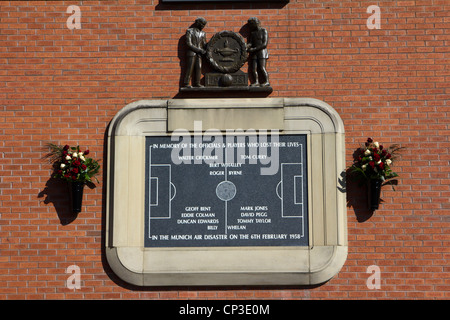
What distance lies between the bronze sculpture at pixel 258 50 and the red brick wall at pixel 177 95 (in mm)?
132

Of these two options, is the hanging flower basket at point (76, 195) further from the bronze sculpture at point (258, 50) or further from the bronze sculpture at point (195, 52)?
the bronze sculpture at point (258, 50)

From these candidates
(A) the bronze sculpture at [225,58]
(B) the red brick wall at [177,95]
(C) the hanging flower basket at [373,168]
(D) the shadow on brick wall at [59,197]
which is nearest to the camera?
(C) the hanging flower basket at [373,168]

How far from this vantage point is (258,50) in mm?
7867

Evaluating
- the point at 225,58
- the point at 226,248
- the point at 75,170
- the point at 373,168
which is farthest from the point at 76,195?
the point at 373,168

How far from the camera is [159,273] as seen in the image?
7.45m

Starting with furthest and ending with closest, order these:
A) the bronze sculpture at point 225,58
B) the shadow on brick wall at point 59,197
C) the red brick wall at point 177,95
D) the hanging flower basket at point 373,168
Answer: the bronze sculpture at point 225,58 → the shadow on brick wall at point 59,197 → the red brick wall at point 177,95 → the hanging flower basket at point 373,168

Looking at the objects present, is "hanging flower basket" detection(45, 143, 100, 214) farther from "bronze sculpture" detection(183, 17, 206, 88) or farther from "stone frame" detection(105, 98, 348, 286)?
"bronze sculpture" detection(183, 17, 206, 88)

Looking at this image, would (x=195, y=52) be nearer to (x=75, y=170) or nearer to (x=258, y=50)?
(x=258, y=50)

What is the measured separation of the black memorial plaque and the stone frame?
0.10 meters

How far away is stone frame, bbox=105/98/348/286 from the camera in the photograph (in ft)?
24.5

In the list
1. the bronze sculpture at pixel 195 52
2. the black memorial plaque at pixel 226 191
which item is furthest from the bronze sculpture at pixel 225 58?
the black memorial plaque at pixel 226 191

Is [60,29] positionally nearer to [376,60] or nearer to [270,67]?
[270,67]
